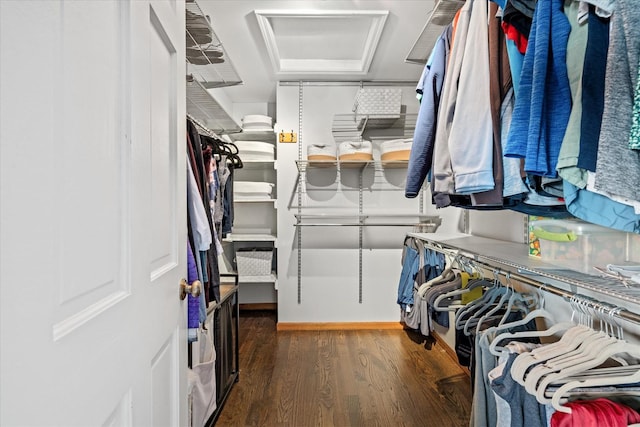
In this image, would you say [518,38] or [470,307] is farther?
[470,307]

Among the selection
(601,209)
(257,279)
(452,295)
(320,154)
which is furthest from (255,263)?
(601,209)

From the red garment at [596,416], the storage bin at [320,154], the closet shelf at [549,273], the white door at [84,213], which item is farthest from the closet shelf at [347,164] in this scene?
the red garment at [596,416]

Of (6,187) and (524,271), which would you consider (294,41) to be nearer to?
(524,271)

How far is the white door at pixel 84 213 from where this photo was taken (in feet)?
1.36

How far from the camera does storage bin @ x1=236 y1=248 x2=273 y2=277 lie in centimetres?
360

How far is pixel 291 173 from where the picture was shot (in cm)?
358

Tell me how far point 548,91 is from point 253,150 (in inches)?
112

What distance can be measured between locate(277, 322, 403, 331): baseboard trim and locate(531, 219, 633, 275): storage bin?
240 centimetres

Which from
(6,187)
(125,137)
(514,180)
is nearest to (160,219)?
(125,137)

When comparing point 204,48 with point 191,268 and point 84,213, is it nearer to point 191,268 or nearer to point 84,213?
point 191,268

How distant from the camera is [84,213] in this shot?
57cm

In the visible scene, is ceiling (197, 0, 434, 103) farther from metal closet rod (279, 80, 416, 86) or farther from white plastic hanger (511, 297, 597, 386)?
white plastic hanger (511, 297, 597, 386)

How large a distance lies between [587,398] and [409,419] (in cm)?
134

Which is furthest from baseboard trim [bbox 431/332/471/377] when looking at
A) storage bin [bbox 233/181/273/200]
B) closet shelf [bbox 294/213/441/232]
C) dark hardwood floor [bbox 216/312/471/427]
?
storage bin [bbox 233/181/273/200]
